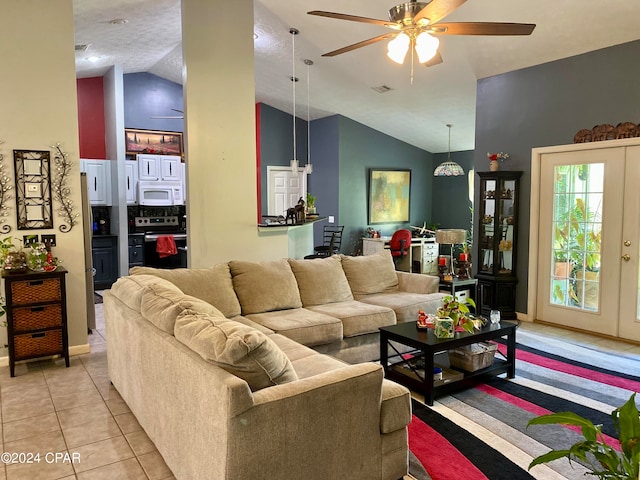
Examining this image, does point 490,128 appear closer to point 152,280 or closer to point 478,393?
point 478,393

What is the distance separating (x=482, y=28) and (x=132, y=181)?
6.46m

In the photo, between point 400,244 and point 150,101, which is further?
point 150,101

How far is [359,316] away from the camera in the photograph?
394cm

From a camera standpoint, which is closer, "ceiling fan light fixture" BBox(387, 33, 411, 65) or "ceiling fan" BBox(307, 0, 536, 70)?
"ceiling fan" BBox(307, 0, 536, 70)

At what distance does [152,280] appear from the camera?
3018mm

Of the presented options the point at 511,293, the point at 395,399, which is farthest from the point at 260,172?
the point at 395,399

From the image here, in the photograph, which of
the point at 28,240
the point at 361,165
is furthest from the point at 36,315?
the point at 361,165

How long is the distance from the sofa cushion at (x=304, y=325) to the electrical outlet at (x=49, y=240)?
1952mm

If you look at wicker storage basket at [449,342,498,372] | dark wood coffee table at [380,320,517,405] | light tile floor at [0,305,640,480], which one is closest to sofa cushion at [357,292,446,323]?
dark wood coffee table at [380,320,517,405]

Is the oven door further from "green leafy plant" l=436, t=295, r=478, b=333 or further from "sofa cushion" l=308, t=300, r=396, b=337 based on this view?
"green leafy plant" l=436, t=295, r=478, b=333

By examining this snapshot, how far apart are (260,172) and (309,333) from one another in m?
6.22

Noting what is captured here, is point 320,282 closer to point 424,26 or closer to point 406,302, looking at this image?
point 406,302

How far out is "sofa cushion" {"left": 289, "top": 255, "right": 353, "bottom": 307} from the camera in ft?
14.0

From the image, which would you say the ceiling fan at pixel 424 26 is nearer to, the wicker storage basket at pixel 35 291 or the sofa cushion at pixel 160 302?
the sofa cushion at pixel 160 302
